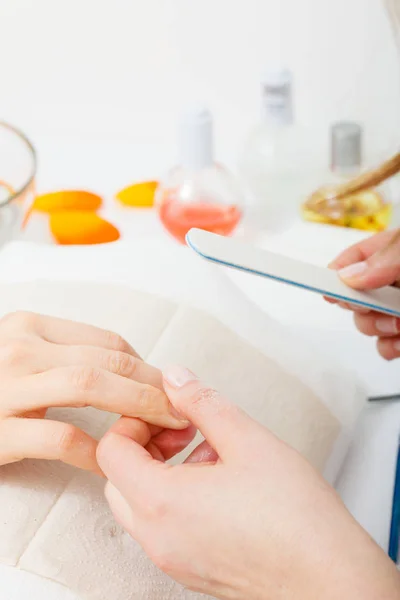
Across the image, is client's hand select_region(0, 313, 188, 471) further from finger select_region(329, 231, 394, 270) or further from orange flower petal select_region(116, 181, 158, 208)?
orange flower petal select_region(116, 181, 158, 208)

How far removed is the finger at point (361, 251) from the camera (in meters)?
0.65

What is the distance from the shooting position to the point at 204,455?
47 centimetres

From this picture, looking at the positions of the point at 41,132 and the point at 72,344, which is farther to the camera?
the point at 41,132

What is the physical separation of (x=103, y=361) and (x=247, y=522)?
154 mm

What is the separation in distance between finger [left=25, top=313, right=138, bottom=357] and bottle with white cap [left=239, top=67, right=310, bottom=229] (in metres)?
0.48

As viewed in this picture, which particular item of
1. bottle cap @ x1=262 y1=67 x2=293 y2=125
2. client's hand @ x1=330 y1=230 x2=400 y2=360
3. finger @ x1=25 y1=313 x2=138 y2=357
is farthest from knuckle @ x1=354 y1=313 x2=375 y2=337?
bottle cap @ x1=262 y1=67 x2=293 y2=125

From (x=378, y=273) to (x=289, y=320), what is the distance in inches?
6.9

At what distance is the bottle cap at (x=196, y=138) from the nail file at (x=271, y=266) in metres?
0.36

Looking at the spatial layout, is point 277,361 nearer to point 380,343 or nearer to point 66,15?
point 380,343

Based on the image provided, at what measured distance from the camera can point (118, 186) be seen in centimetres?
108

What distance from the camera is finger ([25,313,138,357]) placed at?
1.77 feet

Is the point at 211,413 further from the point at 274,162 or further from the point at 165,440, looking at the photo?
the point at 274,162

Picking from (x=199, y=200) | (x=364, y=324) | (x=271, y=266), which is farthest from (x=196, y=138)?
(x=271, y=266)

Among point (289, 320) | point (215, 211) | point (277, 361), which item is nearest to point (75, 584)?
point (277, 361)
